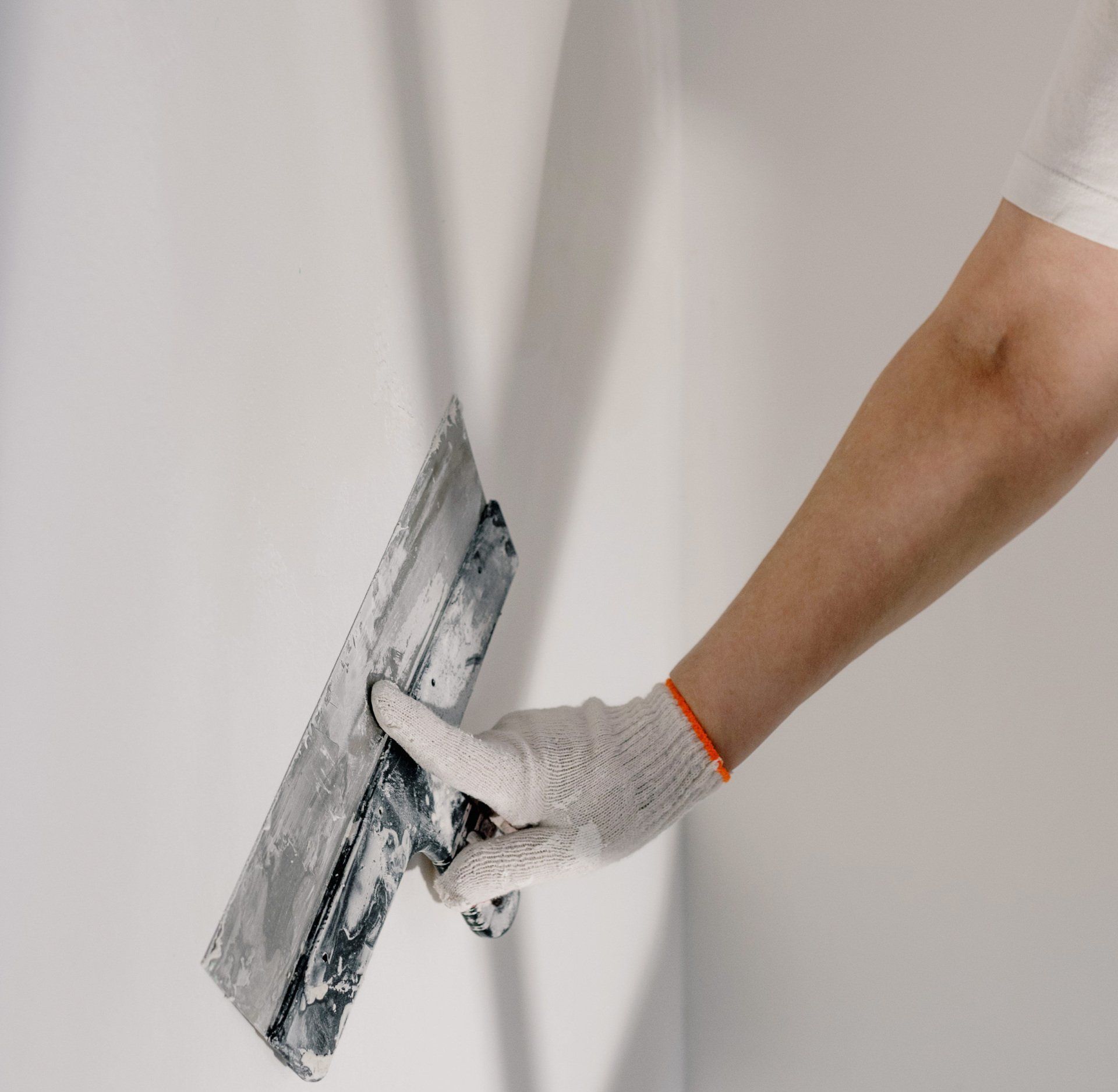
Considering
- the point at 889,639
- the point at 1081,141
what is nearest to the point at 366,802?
the point at 1081,141

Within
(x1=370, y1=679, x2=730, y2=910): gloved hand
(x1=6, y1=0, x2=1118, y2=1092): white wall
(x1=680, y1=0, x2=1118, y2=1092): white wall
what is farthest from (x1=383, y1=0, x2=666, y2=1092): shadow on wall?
(x1=680, y1=0, x2=1118, y2=1092): white wall

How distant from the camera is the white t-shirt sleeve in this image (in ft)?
2.39

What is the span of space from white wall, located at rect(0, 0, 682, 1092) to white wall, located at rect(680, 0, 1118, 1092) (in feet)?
1.72

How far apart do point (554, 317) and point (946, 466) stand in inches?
18.1

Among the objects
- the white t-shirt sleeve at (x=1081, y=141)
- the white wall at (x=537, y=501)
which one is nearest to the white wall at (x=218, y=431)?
the white wall at (x=537, y=501)

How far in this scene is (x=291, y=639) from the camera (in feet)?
1.93

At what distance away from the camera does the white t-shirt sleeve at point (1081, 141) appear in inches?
28.7

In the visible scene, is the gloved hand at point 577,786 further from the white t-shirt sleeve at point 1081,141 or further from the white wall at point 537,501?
the white t-shirt sleeve at point 1081,141

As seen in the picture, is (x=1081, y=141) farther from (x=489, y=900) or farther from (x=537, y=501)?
(x=489, y=900)

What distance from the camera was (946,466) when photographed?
803 millimetres

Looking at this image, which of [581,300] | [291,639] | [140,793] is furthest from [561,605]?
[140,793]

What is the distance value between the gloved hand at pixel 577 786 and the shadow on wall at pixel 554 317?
0.13m

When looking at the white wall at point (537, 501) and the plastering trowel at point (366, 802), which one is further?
the plastering trowel at point (366, 802)

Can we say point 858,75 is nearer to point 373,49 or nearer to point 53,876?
point 373,49
